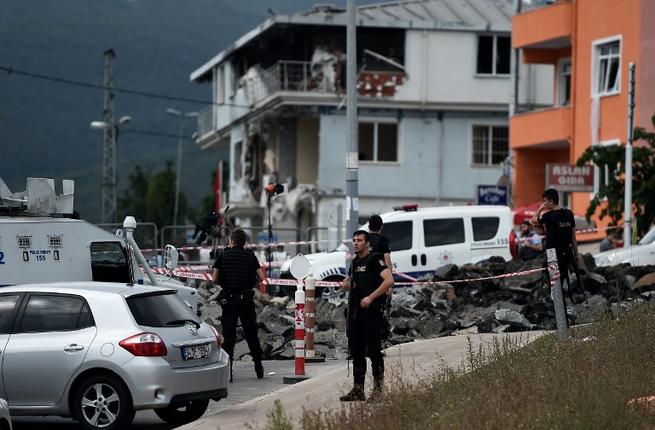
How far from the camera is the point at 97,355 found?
1462 cm

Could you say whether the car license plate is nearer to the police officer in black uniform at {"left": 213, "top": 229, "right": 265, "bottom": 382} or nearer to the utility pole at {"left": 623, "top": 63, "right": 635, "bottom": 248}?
the police officer in black uniform at {"left": 213, "top": 229, "right": 265, "bottom": 382}

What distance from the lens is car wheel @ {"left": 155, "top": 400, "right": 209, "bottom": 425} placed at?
15.8 m

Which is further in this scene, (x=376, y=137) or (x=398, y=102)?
(x=376, y=137)

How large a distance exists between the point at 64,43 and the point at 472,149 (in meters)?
101

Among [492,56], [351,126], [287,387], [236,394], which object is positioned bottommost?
[236,394]

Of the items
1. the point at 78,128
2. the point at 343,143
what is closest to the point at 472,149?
the point at 343,143

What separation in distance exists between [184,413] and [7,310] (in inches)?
83.1

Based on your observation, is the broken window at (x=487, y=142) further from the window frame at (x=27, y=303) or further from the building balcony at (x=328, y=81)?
the window frame at (x=27, y=303)

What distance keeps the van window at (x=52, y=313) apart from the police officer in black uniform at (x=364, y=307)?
2.65m

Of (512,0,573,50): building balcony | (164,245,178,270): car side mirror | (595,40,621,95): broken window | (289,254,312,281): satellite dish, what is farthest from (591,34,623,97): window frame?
(289,254,312,281): satellite dish

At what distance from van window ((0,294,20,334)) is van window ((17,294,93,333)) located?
14 centimetres

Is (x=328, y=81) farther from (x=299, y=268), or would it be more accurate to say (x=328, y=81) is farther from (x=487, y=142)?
(x=299, y=268)

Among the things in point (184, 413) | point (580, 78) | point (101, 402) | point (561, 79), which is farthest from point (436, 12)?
point (101, 402)

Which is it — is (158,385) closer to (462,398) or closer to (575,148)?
(462,398)
